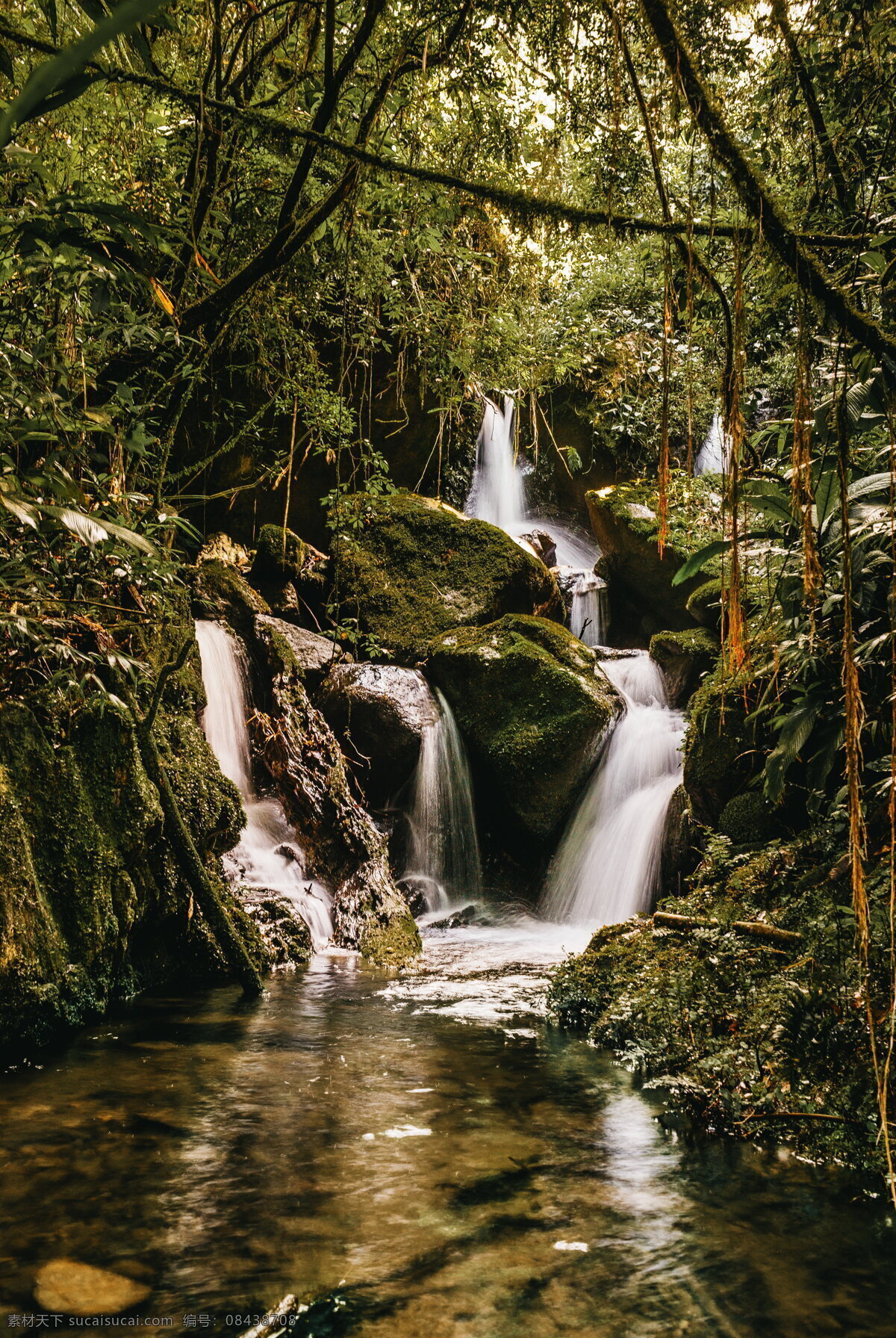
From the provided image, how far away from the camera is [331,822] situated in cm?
837

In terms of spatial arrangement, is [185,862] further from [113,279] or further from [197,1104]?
[113,279]

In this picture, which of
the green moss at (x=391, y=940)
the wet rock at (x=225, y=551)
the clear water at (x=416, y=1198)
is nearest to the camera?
the clear water at (x=416, y=1198)

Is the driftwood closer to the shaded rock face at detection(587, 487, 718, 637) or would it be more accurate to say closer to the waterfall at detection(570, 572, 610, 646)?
the shaded rock face at detection(587, 487, 718, 637)

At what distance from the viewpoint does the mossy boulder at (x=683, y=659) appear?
11344 mm

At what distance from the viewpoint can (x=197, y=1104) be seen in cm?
391

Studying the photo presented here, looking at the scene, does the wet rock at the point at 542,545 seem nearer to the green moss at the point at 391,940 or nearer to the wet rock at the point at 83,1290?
the green moss at the point at 391,940

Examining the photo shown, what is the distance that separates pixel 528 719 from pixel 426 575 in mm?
2767

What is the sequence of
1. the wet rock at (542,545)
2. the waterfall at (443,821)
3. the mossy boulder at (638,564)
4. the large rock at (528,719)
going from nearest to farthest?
the waterfall at (443,821) < the large rock at (528,719) < the mossy boulder at (638,564) < the wet rock at (542,545)

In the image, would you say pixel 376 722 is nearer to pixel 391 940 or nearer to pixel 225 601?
pixel 225 601

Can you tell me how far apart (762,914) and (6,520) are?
431 centimetres

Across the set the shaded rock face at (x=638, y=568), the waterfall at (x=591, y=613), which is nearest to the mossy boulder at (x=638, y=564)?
the shaded rock face at (x=638, y=568)

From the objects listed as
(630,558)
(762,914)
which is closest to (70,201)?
(762,914)

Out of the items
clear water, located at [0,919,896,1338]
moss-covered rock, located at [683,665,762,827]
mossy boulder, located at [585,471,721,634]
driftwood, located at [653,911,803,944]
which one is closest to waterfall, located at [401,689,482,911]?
moss-covered rock, located at [683,665,762,827]

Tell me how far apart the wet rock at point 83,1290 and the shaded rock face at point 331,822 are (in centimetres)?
475
